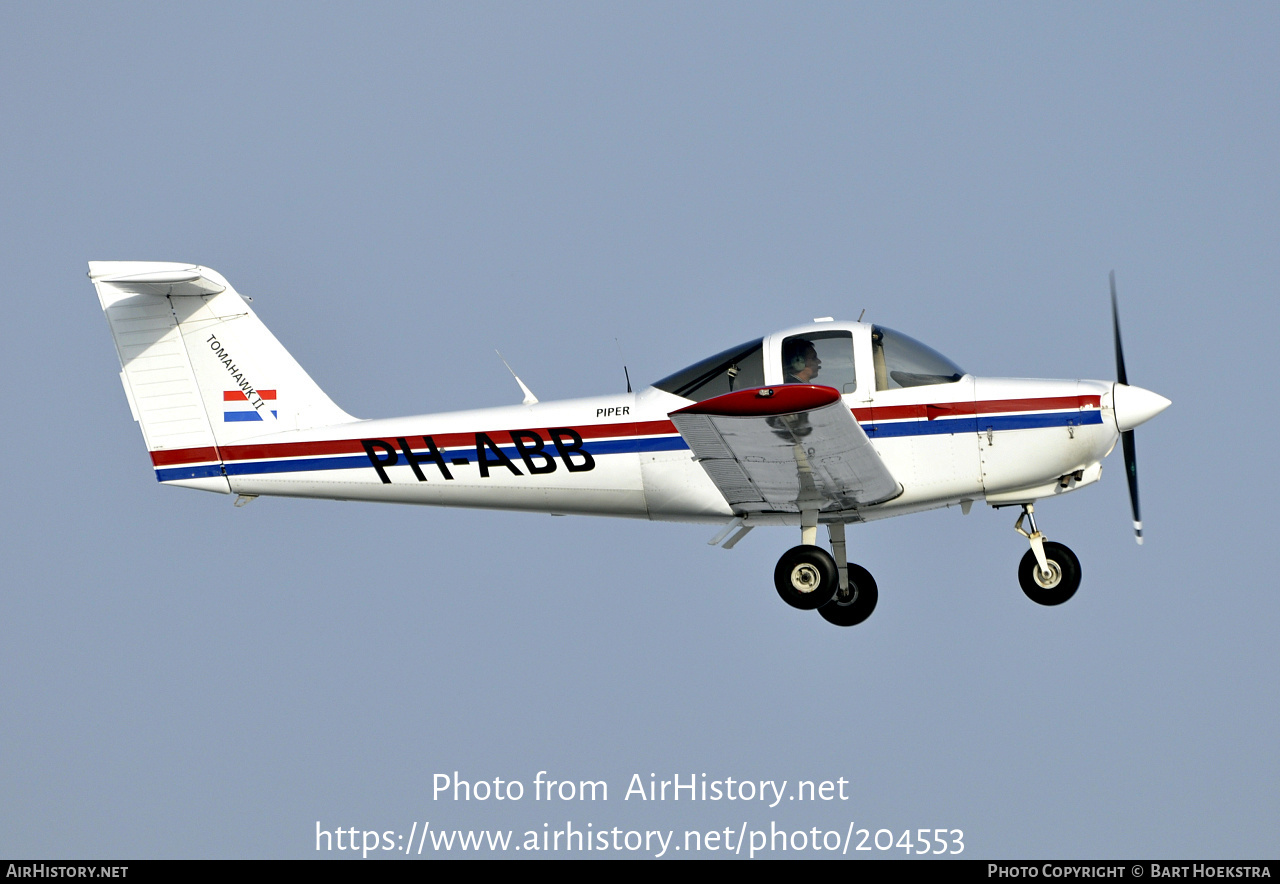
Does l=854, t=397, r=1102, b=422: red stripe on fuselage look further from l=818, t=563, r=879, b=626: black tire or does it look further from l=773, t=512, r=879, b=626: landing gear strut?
l=818, t=563, r=879, b=626: black tire

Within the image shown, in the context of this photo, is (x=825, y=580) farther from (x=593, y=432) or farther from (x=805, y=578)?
(x=593, y=432)

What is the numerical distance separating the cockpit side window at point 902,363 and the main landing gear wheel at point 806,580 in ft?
5.00

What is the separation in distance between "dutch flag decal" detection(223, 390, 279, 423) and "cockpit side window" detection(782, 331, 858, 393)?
4.81 m

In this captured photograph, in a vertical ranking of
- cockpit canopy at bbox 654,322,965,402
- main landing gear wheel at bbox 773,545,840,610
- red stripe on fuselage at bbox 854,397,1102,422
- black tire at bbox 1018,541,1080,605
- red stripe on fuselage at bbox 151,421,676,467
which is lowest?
black tire at bbox 1018,541,1080,605

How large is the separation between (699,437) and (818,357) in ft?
4.33

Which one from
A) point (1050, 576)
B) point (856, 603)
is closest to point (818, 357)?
point (856, 603)

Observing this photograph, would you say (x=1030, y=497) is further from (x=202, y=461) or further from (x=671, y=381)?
(x=202, y=461)

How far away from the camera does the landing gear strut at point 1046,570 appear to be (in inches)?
468

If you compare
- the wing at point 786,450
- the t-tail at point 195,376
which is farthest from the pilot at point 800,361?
the t-tail at point 195,376

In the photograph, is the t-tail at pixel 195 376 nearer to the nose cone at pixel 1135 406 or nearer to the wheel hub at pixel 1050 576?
the wheel hub at pixel 1050 576

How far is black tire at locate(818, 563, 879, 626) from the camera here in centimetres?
1286

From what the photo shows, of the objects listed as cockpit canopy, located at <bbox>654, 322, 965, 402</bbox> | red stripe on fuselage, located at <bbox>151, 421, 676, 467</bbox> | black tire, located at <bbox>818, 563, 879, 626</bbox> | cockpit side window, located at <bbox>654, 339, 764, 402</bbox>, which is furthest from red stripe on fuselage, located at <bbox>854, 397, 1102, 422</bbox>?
black tire, located at <bbox>818, 563, 879, 626</bbox>

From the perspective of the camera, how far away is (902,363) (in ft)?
38.6
